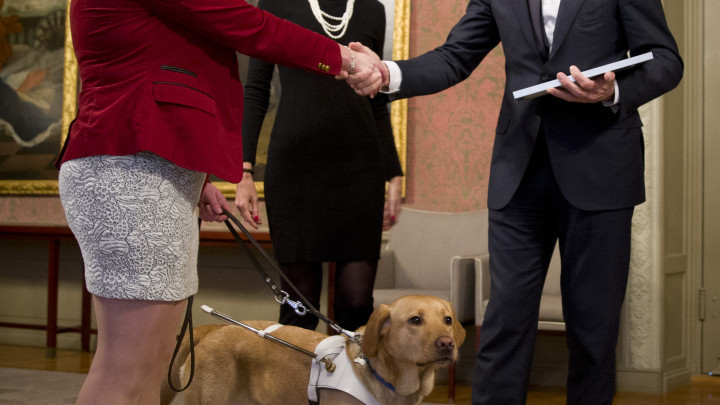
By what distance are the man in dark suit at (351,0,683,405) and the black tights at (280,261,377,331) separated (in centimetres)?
55

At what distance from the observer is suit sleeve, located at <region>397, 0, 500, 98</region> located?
179 cm

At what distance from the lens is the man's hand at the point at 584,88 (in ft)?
4.79

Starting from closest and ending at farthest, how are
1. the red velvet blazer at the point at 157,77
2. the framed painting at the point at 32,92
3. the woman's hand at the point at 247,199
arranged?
the red velvet blazer at the point at 157,77 → the woman's hand at the point at 247,199 → the framed painting at the point at 32,92

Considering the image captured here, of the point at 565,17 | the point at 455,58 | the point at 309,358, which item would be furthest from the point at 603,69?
the point at 309,358

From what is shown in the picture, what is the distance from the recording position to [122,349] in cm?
120

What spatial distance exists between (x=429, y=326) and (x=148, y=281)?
80 cm

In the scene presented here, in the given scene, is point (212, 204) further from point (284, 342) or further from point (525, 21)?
point (525, 21)

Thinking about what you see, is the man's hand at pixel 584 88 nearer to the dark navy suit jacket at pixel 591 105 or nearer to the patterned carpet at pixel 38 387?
the dark navy suit jacket at pixel 591 105

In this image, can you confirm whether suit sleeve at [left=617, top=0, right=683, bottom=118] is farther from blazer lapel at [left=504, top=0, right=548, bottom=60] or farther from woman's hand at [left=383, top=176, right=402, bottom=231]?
woman's hand at [left=383, top=176, right=402, bottom=231]

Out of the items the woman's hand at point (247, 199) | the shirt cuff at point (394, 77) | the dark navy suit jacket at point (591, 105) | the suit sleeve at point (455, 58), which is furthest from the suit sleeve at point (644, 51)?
the woman's hand at point (247, 199)

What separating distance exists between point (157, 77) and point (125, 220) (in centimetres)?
24

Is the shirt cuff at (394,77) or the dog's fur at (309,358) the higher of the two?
the shirt cuff at (394,77)

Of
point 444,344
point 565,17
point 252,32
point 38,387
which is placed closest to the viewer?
point 252,32

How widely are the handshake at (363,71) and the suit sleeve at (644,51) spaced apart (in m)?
0.53
